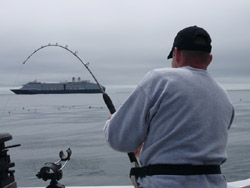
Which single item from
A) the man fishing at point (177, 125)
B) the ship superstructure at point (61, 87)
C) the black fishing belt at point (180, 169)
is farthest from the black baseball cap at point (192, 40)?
the ship superstructure at point (61, 87)

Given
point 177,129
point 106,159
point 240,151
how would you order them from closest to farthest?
point 177,129
point 106,159
point 240,151

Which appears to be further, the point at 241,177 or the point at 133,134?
the point at 241,177

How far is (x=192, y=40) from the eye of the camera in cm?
154

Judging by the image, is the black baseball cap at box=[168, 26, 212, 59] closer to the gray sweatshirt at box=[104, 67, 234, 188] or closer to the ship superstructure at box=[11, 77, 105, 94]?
the gray sweatshirt at box=[104, 67, 234, 188]

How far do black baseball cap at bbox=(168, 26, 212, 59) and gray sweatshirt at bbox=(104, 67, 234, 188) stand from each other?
4.1 inches

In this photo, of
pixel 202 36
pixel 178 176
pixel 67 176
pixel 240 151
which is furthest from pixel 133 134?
pixel 240 151

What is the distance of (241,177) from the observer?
10648 millimetres

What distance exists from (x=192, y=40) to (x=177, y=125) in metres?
0.39

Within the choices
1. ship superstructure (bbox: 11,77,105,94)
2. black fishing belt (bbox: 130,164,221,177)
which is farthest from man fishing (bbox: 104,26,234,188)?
ship superstructure (bbox: 11,77,105,94)

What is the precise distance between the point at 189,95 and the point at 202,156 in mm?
266

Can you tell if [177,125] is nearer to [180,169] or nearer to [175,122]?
[175,122]

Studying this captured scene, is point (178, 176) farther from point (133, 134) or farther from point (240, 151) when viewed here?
point (240, 151)

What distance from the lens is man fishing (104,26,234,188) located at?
4.77ft

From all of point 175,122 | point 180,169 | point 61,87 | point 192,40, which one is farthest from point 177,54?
point 61,87
